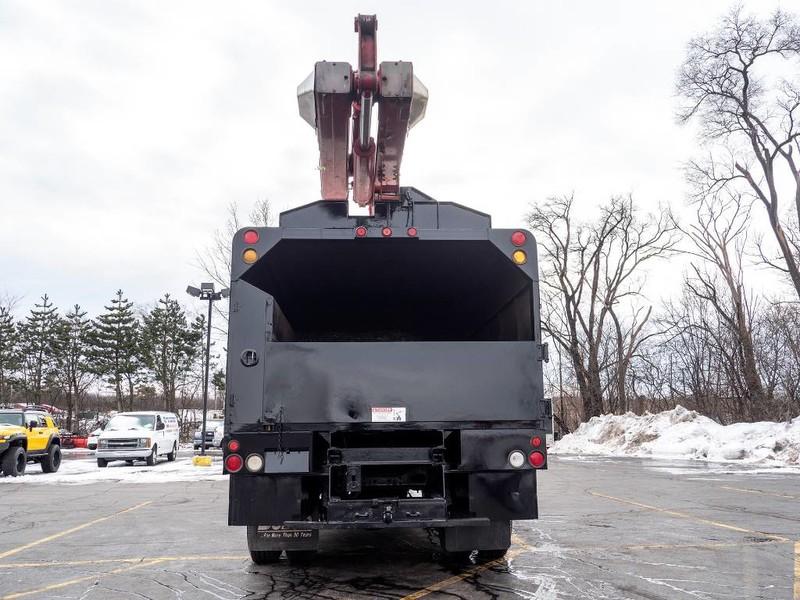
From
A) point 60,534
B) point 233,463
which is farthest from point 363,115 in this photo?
point 60,534

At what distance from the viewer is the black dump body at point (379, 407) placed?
194 inches

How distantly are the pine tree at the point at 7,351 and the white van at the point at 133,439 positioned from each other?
111 feet

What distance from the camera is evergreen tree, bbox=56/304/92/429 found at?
54.2 meters

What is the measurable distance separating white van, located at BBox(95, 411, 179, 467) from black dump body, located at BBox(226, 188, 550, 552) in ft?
61.6

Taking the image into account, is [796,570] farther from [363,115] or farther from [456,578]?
[363,115]

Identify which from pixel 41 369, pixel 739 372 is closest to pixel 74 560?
pixel 739 372

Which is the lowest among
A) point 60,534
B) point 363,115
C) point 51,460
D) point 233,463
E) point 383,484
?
point 51,460

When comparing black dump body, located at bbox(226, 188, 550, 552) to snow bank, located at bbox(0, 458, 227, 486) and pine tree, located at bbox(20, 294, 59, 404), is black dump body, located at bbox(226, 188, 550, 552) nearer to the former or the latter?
snow bank, located at bbox(0, 458, 227, 486)

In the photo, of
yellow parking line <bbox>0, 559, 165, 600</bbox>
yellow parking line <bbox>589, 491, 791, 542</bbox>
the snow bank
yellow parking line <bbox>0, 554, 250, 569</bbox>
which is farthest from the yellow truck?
yellow parking line <bbox>589, 491, 791, 542</bbox>

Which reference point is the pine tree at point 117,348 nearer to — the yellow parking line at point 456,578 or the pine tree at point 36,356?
the pine tree at point 36,356

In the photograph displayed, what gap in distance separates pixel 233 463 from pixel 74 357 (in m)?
57.0

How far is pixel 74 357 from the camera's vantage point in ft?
181

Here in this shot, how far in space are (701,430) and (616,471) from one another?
920 cm

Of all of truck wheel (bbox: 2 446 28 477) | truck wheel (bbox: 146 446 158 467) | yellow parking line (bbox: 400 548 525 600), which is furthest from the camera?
truck wheel (bbox: 146 446 158 467)
